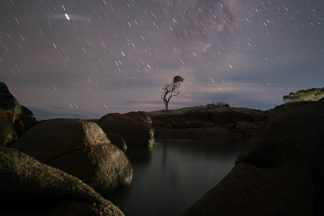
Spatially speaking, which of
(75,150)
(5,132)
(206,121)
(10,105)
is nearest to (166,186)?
(75,150)

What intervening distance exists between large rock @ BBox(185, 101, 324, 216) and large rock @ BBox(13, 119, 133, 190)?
4220 millimetres

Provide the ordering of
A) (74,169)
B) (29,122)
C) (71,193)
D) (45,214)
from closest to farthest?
(45,214)
(71,193)
(74,169)
(29,122)

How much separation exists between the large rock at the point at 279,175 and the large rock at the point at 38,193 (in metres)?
2.14

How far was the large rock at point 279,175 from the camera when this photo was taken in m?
5.20

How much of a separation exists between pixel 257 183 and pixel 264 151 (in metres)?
0.88

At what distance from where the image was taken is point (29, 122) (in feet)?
76.2

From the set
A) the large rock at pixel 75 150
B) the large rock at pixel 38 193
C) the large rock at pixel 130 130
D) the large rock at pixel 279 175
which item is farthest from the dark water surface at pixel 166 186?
the large rock at pixel 130 130

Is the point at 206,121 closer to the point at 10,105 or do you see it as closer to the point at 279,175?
the point at 10,105

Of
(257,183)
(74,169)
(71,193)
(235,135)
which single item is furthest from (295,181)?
(235,135)

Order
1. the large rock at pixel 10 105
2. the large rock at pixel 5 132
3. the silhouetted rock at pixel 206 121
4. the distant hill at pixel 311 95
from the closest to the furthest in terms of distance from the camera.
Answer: the large rock at pixel 5 132
the large rock at pixel 10 105
the distant hill at pixel 311 95
the silhouetted rock at pixel 206 121

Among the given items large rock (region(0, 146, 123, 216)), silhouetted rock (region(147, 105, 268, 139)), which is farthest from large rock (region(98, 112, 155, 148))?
silhouetted rock (region(147, 105, 268, 139))

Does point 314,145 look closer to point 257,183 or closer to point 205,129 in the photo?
point 257,183

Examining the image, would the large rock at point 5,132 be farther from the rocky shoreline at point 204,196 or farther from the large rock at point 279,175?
the large rock at point 279,175

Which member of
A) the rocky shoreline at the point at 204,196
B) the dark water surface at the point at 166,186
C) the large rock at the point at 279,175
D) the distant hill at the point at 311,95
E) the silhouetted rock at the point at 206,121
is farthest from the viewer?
the silhouetted rock at the point at 206,121
